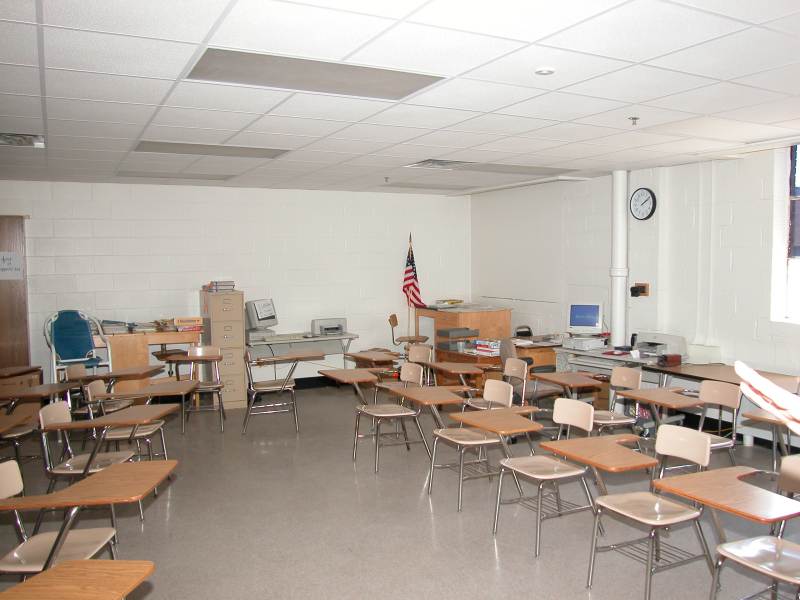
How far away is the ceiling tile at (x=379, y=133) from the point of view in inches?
196

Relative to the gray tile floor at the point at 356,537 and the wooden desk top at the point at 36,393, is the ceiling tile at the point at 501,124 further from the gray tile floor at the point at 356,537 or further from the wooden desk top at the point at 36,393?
the wooden desk top at the point at 36,393

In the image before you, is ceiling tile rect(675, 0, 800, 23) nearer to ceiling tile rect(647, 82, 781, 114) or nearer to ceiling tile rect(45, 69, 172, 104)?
ceiling tile rect(647, 82, 781, 114)

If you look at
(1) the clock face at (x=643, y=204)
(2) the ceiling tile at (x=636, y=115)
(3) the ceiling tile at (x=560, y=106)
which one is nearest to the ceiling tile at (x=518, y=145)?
(2) the ceiling tile at (x=636, y=115)

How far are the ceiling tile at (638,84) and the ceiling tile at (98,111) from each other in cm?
285

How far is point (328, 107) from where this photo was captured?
14.1ft

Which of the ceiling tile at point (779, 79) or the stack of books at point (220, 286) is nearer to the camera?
the ceiling tile at point (779, 79)

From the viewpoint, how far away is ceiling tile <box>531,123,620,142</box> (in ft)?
16.5

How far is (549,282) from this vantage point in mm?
8945

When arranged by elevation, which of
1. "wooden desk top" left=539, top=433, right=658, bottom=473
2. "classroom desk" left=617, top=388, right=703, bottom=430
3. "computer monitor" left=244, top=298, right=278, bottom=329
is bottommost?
"wooden desk top" left=539, top=433, right=658, bottom=473

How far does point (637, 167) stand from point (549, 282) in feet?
7.14

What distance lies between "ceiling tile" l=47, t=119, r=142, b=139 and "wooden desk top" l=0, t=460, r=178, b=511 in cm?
263

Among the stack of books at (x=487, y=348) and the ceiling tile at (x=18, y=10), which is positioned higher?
the ceiling tile at (x=18, y=10)

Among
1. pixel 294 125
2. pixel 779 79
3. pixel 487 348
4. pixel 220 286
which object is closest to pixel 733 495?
pixel 779 79

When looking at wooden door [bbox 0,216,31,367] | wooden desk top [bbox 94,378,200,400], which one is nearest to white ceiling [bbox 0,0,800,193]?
wooden door [bbox 0,216,31,367]
